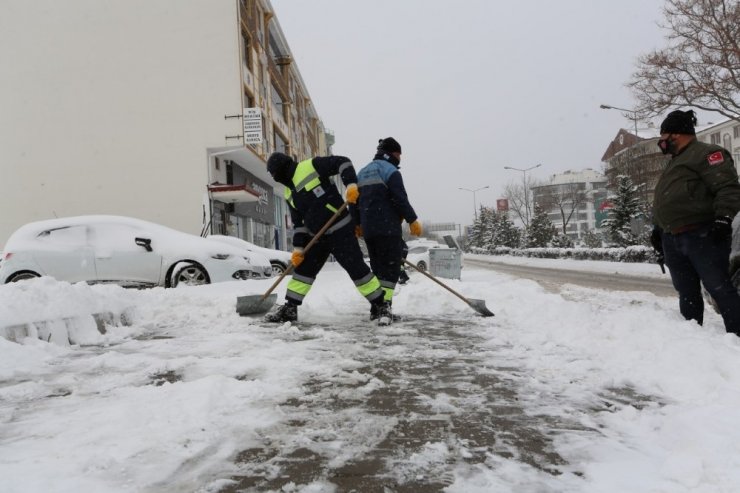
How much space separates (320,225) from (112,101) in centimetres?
1833

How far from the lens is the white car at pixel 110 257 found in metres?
8.39

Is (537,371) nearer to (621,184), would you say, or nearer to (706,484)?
(706,484)

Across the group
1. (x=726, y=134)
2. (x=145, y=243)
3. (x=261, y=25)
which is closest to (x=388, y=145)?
(x=145, y=243)

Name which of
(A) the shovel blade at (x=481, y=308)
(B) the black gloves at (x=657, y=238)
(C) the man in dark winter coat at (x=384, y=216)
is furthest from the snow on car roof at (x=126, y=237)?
(B) the black gloves at (x=657, y=238)

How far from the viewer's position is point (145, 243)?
8.56m

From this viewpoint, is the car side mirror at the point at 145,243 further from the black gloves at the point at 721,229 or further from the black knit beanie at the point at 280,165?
the black gloves at the point at 721,229

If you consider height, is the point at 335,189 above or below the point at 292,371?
above

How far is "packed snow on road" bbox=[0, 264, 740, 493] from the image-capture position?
5.47 feet

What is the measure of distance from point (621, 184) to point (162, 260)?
30.8 meters

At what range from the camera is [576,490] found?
1562 mm

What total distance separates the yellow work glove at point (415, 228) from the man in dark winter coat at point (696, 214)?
2.13 metres

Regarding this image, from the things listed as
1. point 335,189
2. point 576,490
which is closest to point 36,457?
point 576,490

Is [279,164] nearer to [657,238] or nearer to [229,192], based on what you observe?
[657,238]

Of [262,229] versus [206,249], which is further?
[262,229]
